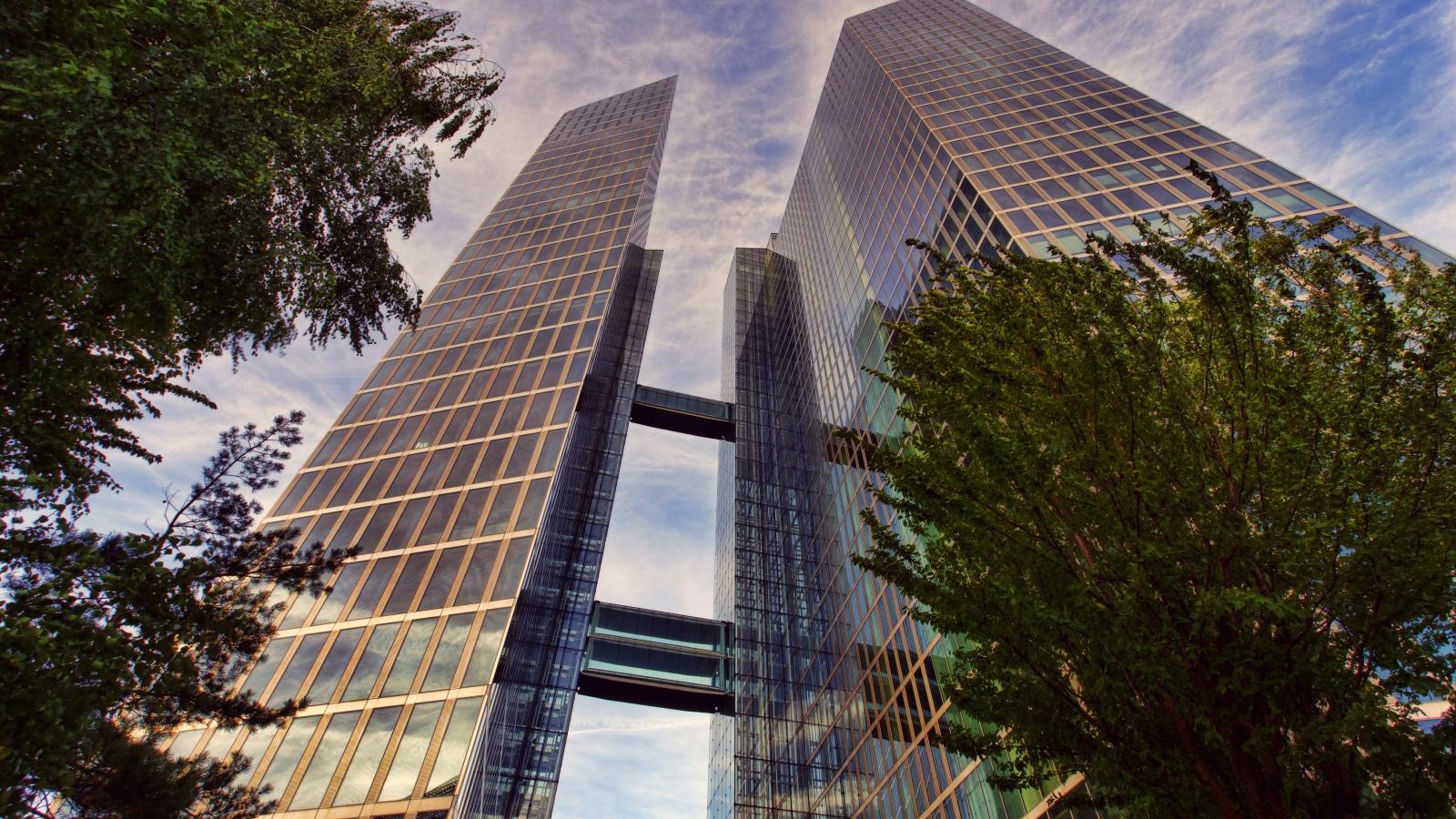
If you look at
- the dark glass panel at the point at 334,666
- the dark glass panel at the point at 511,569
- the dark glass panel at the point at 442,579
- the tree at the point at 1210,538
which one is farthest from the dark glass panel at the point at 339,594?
the tree at the point at 1210,538

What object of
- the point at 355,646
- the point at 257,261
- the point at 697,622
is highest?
the point at 697,622

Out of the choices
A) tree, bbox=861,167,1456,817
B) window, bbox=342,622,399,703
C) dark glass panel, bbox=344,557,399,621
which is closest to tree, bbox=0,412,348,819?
tree, bbox=861,167,1456,817

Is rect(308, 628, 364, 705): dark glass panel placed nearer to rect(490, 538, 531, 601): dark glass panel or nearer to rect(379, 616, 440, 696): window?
rect(379, 616, 440, 696): window

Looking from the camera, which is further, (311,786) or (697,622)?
(697,622)

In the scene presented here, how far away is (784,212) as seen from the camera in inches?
3068

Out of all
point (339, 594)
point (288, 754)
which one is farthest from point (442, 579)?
point (288, 754)

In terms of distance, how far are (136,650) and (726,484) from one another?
199 feet

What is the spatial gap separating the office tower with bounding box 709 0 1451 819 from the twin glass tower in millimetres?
226

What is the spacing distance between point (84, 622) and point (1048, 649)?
9.05 m

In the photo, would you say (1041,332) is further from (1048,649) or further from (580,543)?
(580,543)

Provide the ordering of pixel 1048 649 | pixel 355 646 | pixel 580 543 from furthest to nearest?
1. pixel 580 543
2. pixel 355 646
3. pixel 1048 649

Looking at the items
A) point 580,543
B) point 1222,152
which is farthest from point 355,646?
point 1222,152

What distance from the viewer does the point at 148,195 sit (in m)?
6.38

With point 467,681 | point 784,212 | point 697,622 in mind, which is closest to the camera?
point 467,681
